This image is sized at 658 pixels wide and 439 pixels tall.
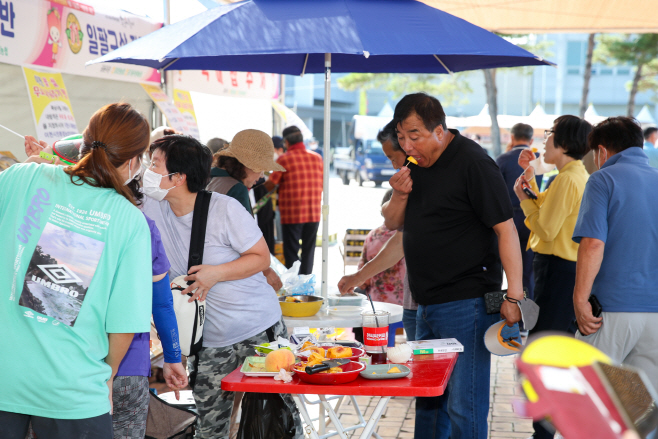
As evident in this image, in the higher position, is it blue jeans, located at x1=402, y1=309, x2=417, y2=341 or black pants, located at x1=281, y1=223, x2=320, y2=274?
blue jeans, located at x1=402, y1=309, x2=417, y2=341

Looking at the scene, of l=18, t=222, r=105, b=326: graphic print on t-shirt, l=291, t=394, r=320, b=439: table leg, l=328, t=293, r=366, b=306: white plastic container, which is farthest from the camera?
l=328, t=293, r=366, b=306: white plastic container

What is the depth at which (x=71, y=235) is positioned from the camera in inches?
64.4

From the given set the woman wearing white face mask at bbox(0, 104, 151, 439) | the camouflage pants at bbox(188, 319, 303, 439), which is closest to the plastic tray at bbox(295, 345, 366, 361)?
the camouflage pants at bbox(188, 319, 303, 439)

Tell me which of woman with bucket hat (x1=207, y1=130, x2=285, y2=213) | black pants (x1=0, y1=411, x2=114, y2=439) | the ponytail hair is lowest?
black pants (x1=0, y1=411, x2=114, y2=439)

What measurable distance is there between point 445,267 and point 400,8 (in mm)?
1255

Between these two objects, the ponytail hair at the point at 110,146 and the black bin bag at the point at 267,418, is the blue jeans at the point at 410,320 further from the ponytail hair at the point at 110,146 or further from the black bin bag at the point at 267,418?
the ponytail hair at the point at 110,146

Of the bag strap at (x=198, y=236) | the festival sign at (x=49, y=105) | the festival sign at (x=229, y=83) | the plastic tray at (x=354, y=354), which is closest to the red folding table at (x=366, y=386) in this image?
the plastic tray at (x=354, y=354)

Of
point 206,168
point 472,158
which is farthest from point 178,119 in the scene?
point 472,158

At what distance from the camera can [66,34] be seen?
432cm

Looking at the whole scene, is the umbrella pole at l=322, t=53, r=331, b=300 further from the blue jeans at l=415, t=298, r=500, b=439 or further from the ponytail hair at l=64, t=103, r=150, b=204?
the ponytail hair at l=64, t=103, r=150, b=204

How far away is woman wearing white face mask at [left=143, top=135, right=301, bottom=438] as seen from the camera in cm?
257

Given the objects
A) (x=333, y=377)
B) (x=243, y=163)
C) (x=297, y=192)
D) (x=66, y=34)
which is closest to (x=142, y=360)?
(x=333, y=377)

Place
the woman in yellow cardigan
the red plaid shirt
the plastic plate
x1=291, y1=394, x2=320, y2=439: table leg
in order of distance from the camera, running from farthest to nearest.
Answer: the red plaid shirt
the woman in yellow cardigan
x1=291, y1=394, x2=320, y2=439: table leg
the plastic plate

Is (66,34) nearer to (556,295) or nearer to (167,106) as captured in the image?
(167,106)
